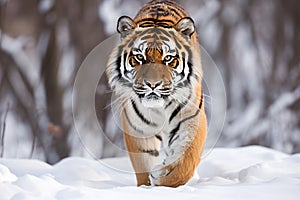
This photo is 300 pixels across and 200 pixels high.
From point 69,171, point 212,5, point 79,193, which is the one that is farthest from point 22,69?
point 79,193

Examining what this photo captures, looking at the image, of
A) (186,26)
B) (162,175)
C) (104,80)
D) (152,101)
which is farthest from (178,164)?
(104,80)

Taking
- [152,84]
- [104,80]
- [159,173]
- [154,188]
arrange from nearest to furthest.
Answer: [154,188]
[152,84]
[159,173]
[104,80]

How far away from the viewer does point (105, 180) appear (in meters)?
3.95

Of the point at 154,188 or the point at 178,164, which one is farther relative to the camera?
the point at 178,164

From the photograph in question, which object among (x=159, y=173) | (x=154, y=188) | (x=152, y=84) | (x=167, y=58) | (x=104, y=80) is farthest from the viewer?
(x=104, y=80)

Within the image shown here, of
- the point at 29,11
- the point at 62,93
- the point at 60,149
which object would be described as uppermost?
the point at 29,11

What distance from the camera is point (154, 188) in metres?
3.05

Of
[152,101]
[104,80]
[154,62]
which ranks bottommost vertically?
[104,80]

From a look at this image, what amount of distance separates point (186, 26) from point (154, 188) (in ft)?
3.26

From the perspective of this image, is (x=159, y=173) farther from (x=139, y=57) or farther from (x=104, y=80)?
(x=104, y=80)

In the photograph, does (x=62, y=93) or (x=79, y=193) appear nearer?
(x=79, y=193)

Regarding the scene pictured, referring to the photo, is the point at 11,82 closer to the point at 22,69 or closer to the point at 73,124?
the point at 22,69

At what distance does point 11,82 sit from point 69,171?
3.49 metres

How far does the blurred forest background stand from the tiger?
237 centimetres
